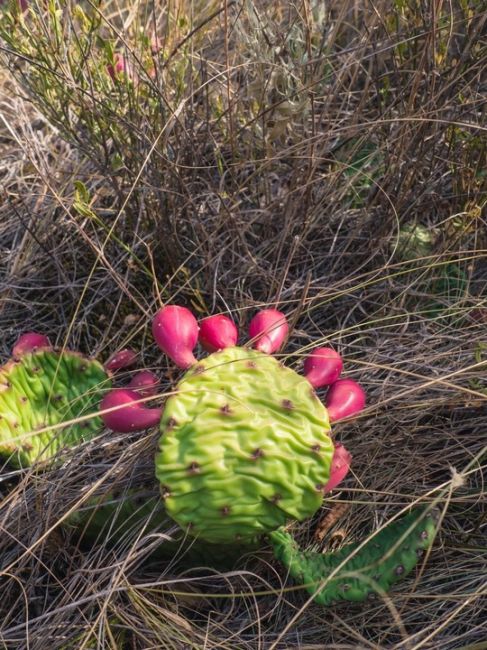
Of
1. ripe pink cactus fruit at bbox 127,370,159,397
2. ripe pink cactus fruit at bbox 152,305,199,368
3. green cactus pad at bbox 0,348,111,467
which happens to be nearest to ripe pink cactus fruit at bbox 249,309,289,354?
ripe pink cactus fruit at bbox 152,305,199,368

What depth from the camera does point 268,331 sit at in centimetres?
147

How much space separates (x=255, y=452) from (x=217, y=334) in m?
0.27

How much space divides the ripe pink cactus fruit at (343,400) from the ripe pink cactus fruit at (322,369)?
2 cm

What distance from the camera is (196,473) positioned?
1.24 meters

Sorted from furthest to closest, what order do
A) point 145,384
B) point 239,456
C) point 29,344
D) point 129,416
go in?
point 29,344, point 145,384, point 129,416, point 239,456

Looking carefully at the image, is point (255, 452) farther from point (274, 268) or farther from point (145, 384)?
point (274, 268)

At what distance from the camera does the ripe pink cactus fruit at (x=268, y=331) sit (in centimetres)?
146

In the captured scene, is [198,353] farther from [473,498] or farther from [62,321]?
[473,498]

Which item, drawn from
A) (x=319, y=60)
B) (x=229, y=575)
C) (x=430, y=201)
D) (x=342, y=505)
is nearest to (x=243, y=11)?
(x=319, y=60)

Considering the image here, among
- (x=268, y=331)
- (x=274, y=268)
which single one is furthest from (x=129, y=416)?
(x=274, y=268)

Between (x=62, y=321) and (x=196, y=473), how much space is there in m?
0.87

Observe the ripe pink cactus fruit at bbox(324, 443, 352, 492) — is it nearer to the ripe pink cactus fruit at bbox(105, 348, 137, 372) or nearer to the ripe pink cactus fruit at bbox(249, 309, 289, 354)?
the ripe pink cactus fruit at bbox(249, 309, 289, 354)

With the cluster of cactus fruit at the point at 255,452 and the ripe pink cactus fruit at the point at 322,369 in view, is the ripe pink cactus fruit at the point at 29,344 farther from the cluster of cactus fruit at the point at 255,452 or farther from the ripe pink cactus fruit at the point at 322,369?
the ripe pink cactus fruit at the point at 322,369

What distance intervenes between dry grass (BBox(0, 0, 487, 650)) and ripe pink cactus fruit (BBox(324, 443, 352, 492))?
0.26ft
